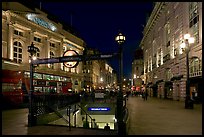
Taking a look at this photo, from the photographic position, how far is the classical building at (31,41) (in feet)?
127

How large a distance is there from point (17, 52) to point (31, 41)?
4.30 meters

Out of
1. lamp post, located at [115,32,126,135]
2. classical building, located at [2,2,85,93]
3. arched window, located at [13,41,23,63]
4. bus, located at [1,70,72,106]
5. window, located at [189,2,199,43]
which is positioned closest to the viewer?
lamp post, located at [115,32,126,135]

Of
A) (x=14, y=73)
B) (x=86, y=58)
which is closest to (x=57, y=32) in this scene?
(x=14, y=73)

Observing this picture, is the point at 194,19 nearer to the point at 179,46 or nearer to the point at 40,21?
the point at 179,46

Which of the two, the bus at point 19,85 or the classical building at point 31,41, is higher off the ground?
the classical building at point 31,41

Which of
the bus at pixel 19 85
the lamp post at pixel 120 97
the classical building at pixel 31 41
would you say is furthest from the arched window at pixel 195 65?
the lamp post at pixel 120 97

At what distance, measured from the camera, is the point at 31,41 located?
164 feet

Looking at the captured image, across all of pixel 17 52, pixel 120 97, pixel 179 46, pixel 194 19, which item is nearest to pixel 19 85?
pixel 120 97

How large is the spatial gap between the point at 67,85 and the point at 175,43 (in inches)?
777

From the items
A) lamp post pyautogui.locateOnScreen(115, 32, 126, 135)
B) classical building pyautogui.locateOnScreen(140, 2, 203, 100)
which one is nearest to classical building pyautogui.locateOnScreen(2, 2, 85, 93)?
classical building pyautogui.locateOnScreen(140, 2, 203, 100)

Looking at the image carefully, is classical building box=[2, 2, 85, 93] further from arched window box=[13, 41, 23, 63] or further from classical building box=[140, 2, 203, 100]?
classical building box=[140, 2, 203, 100]

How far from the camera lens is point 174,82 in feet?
139

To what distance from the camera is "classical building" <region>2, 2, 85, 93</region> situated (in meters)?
38.7

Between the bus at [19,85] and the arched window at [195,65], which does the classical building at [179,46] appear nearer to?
the arched window at [195,65]
